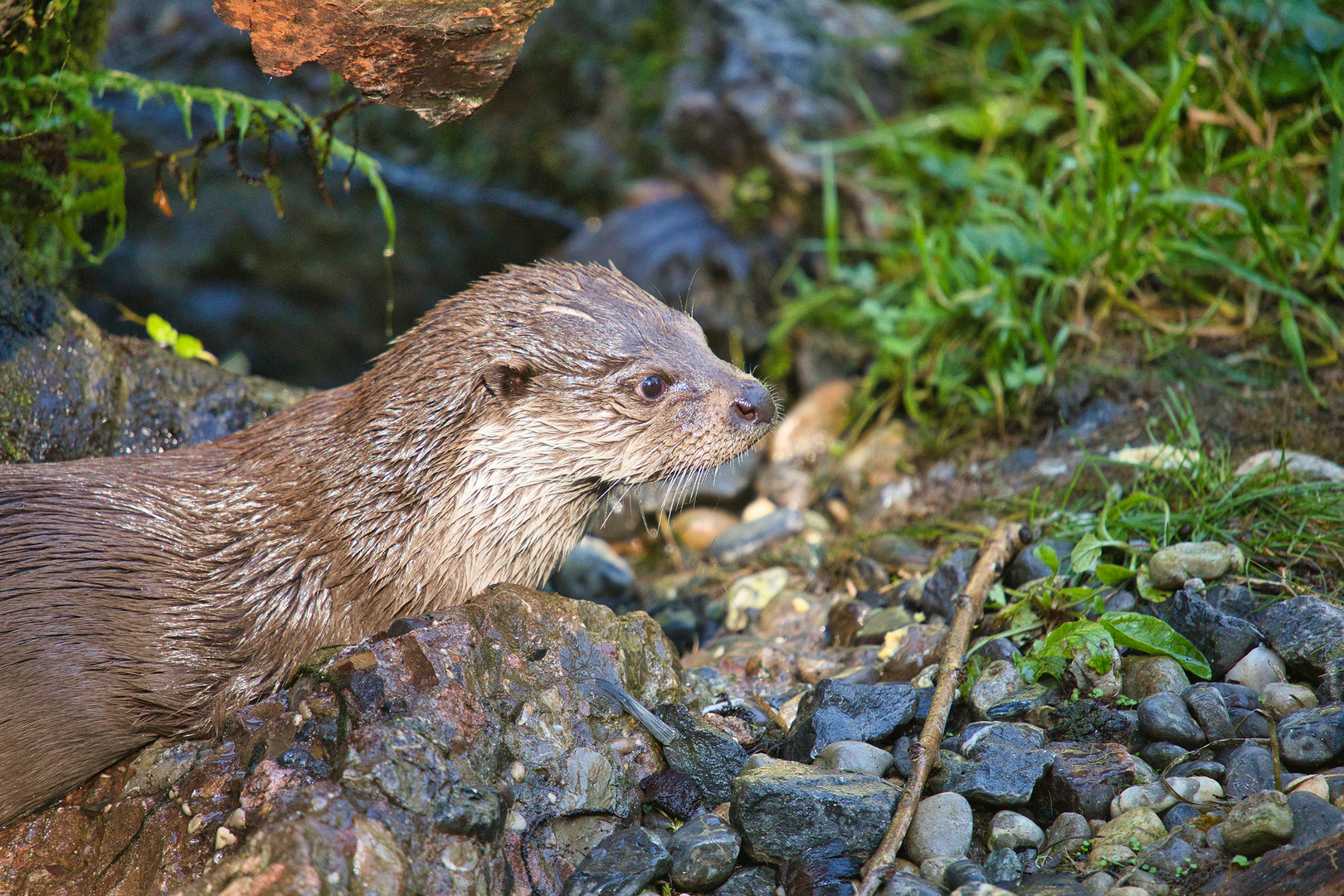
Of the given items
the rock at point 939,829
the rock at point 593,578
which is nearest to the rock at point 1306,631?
the rock at point 939,829

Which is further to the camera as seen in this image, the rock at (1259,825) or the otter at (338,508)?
the otter at (338,508)

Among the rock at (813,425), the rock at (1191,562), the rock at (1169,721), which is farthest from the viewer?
the rock at (813,425)

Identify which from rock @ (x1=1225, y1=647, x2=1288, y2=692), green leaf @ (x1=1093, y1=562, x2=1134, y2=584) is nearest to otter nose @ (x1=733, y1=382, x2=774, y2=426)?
green leaf @ (x1=1093, y1=562, x2=1134, y2=584)

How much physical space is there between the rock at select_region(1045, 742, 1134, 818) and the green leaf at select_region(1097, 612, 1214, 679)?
0.36m

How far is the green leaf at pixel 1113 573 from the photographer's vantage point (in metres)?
2.88

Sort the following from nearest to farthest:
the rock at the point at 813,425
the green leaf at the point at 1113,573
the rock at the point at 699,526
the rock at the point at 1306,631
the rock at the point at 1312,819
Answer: the rock at the point at 1312,819
the rock at the point at 1306,631
the green leaf at the point at 1113,573
the rock at the point at 699,526
the rock at the point at 813,425

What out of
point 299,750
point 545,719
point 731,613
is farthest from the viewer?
point 731,613

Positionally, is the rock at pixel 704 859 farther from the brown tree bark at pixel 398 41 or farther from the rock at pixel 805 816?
the brown tree bark at pixel 398 41

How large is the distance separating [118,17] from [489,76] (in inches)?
218

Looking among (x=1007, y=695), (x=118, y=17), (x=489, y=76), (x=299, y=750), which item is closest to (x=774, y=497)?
(x=1007, y=695)

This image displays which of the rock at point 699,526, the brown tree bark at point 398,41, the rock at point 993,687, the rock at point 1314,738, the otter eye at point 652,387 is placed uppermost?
the brown tree bark at point 398,41

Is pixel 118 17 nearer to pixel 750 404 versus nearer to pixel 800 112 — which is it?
pixel 800 112

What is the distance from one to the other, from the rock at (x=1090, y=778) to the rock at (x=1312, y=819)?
336 mm

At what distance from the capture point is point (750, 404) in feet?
10.1
